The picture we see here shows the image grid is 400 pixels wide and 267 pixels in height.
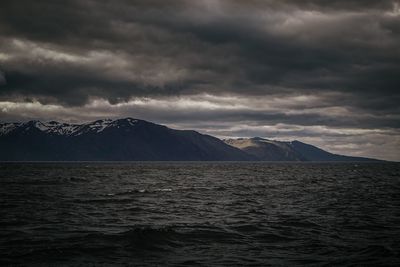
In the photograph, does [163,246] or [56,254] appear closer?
[56,254]

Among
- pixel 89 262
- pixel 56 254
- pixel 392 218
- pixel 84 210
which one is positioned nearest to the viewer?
pixel 89 262

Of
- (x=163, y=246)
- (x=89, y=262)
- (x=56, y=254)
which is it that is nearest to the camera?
(x=89, y=262)

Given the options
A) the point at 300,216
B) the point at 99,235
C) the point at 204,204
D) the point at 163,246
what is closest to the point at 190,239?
the point at 163,246

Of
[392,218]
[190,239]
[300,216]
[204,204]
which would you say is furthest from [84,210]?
[392,218]

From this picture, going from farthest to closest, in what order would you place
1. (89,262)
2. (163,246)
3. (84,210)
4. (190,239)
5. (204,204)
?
1. (204,204)
2. (84,210)
3. (190,239)
4. (163,246)
5. (89,262)

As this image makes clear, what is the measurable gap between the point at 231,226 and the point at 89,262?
480 inches

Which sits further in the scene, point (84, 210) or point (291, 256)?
point (84, 210)

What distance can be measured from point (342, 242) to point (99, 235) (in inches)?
528

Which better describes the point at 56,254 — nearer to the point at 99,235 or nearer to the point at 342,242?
the point at 99,235

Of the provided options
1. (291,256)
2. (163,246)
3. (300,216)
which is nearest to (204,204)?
(300,216)

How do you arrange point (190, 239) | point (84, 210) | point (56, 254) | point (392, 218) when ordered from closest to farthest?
point (56, 254) < point (190, 239) < point (392, 218) < point (84, 210)

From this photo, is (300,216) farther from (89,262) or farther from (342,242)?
(89,262)

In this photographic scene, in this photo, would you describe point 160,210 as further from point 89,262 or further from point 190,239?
point 89,262

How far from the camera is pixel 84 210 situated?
35.9 metres
